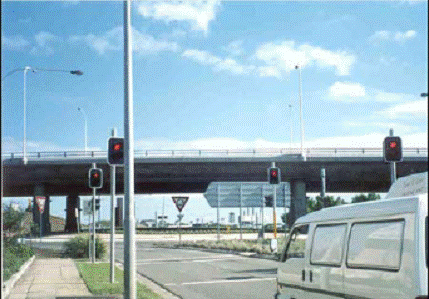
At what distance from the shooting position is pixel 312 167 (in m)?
63.4

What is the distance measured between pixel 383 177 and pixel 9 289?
5564 centimetres

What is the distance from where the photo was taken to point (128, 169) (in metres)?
11.9

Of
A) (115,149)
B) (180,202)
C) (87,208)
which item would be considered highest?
(115,149)

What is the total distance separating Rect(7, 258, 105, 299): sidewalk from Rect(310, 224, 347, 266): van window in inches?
273

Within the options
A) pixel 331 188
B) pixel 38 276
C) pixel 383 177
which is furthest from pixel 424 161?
pixel 38 276

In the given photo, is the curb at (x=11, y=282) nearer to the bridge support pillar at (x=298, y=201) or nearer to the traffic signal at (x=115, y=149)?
the traffic signal at (x=115, y=149)

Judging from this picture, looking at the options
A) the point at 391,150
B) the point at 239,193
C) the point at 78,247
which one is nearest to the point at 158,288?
the point at 391,150

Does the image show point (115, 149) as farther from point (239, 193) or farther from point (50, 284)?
point (239, 193)

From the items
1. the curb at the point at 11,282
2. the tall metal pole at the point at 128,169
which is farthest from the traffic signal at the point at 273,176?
the tall metal pole at the point at 128,169

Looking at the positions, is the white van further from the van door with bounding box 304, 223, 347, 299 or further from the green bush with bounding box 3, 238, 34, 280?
the green bush with bounding box 3, 238, 34, 280

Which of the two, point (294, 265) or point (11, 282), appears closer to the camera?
point (294, 265)

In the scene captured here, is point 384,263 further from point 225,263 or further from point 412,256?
point 225,263

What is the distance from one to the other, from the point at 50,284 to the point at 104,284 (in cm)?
162

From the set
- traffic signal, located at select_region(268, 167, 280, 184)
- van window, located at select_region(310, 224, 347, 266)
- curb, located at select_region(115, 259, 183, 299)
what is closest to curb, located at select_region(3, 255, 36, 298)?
curb, located at select_region(115, 259, 183, 299)
